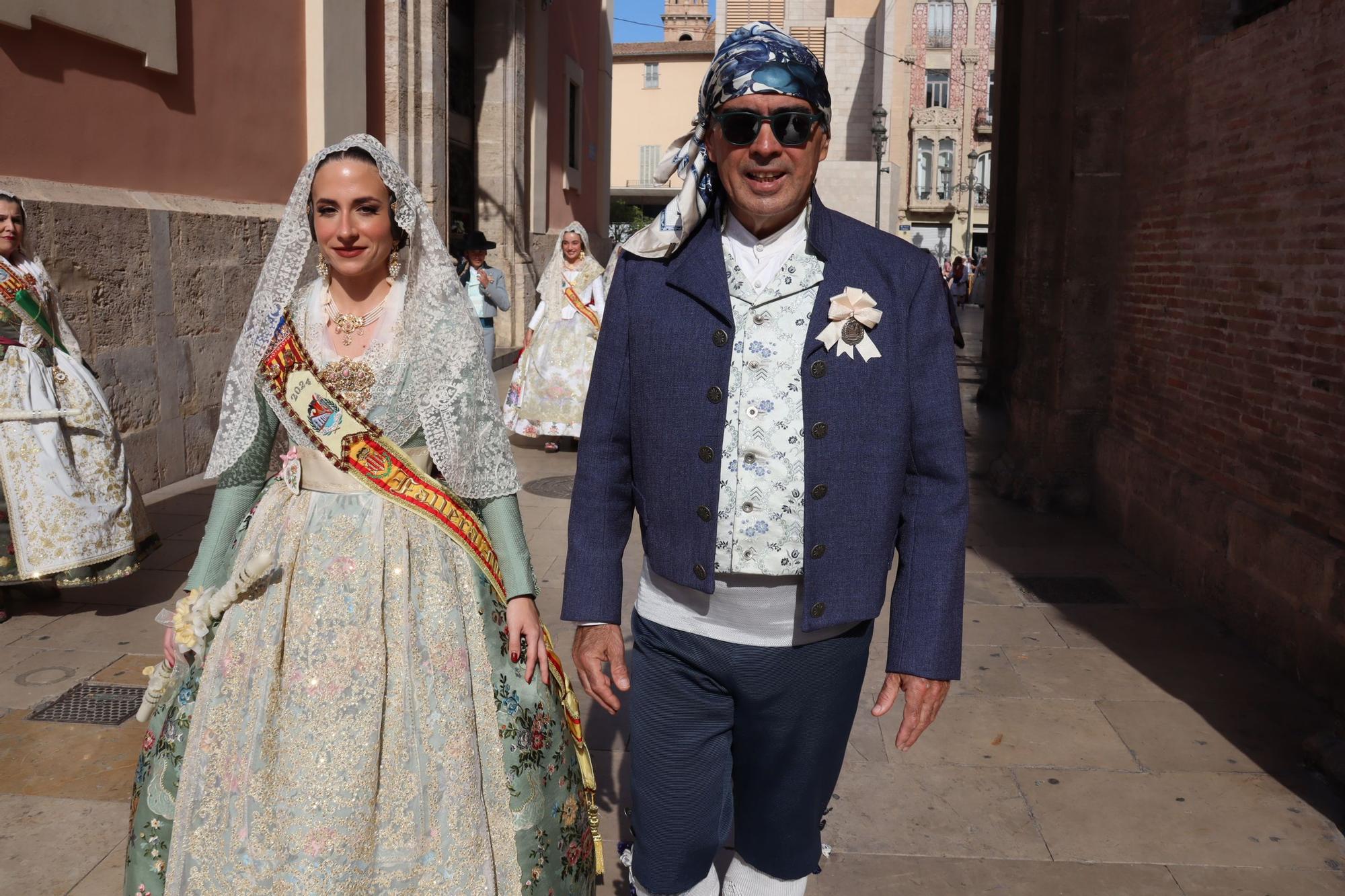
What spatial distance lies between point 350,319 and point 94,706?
2621mm

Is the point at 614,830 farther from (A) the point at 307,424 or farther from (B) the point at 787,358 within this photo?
(B) the point at 787,358

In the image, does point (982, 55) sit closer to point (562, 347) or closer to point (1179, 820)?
point (562, 347)

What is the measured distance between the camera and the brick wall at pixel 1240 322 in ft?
17.1

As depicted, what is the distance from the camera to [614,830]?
3.78 meters

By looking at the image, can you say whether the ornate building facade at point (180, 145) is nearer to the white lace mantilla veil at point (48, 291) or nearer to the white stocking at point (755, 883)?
the white lace mantilla veil at point (48, 291)

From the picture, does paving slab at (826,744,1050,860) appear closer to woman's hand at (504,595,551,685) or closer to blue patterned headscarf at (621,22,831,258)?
woman's hand at (504,595,551,685)

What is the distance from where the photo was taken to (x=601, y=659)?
2477 millimetres

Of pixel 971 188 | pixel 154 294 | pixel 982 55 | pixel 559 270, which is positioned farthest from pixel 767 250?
pixel 982 55

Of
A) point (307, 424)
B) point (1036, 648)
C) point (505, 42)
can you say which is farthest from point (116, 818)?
point (505, 42)

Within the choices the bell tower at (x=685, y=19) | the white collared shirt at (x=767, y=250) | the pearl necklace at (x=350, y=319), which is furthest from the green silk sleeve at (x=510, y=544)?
the bell tower at (x=685, y=19)

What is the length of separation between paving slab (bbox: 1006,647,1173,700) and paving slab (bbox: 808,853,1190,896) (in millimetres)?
1487

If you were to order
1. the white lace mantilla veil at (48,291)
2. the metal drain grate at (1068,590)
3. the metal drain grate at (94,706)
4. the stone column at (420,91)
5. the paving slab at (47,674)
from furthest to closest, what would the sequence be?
the stone column at (420,91) < the metal drain grate at (1068,590) < the white lace mantilla veil at (48,291) < the paving slab at (47,674) < the metal drain grate at (94,706)

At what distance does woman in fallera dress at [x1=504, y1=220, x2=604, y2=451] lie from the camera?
1049cm

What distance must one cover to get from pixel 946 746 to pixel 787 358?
8.56 feet
